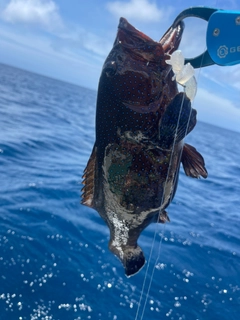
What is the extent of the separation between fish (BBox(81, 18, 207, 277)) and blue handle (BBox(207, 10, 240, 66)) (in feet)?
1.22

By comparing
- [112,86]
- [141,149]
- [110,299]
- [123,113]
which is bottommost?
[110,299]

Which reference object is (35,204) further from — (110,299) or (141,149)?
(141,149)

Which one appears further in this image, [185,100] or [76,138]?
[76,138]

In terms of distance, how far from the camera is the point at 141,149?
287 centimetres

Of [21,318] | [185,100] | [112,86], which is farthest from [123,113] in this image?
[21,318]

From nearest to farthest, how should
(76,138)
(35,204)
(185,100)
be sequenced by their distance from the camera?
(185,100)
(35,204)
(76,138)

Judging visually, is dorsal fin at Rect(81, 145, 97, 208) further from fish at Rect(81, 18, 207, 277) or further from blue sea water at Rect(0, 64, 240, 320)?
blue sea water at Rect(0, 64, 240, 320)

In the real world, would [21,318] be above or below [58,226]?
below

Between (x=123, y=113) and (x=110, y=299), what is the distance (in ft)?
15.8

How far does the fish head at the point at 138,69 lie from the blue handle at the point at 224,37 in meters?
0.37

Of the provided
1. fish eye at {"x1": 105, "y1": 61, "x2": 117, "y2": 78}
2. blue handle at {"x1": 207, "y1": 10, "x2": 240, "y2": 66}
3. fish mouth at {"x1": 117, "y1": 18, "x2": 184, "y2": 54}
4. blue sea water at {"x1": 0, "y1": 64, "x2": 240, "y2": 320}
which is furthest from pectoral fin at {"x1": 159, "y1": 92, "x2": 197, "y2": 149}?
blue sea water at {"x1": 0, "y1": 64, "x2": 240, "y2": 320}

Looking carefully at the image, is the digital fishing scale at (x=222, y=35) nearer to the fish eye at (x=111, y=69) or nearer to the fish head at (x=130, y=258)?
the fish eye at (x=111, y=69)

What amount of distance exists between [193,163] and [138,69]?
3.37 feet

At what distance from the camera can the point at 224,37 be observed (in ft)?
7.33
